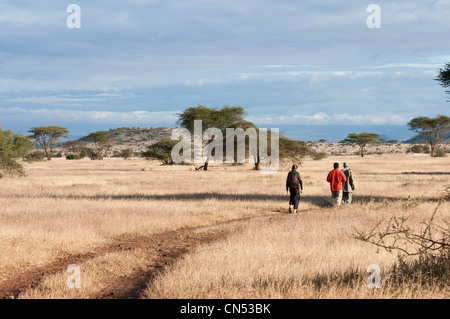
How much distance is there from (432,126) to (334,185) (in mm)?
72038

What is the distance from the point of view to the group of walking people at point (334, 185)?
1705 cm

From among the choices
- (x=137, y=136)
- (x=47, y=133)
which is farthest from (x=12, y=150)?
(x=137, y=136)

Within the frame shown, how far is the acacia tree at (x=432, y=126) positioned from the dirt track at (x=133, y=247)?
7612 cm

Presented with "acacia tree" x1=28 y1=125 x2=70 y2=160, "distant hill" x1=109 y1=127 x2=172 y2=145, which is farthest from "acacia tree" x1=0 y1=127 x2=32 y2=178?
"distant hill" x1=109 y1=127 x2=172 y2=145

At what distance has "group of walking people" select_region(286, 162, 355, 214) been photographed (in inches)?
671

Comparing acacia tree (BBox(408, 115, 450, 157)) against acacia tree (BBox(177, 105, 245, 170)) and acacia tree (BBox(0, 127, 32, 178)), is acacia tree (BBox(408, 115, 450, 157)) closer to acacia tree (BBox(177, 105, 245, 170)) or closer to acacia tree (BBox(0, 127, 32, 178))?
acacia tree (BBox(177, 105, 245, 170))

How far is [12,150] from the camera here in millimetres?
36438

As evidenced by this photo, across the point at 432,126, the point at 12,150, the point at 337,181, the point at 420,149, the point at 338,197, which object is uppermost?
the point at 432,126

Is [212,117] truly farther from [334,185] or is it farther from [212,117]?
[334,185]

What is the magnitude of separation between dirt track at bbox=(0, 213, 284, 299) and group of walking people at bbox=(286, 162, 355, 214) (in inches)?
144

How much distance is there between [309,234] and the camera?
11.7 metres

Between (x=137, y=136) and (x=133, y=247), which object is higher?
(x=137, y=136)
